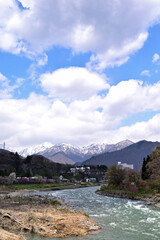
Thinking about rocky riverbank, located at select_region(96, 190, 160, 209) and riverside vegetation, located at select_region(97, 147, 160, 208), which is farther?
riverside vegetation, located at select_region(97, 147, 160, 208)

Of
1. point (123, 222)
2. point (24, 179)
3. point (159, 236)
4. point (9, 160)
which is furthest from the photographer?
point (9, 160)

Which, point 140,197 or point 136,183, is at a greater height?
point 136,183

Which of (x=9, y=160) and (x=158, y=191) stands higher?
(x=9, y=160)

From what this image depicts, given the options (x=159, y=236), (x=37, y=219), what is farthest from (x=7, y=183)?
(x=159, y=236)

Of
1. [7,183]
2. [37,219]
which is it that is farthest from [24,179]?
[37,219]

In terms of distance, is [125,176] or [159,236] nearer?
[159,236]

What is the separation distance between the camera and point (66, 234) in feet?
72.1

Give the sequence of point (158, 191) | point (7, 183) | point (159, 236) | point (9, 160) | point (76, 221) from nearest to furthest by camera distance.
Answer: point (159, 236) → point (76, 221) → point (158, 191) → point (7, 183) → point (9, 160)

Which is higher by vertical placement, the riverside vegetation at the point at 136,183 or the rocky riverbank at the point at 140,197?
the riverside vegetation at the point at 136,183

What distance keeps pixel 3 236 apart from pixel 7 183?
342 feet

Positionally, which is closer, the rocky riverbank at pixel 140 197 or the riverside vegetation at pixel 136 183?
the rocky riverbank at pixel 140 197

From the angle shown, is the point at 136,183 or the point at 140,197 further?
the point at 136,183

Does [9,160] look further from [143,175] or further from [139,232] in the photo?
[139,232]

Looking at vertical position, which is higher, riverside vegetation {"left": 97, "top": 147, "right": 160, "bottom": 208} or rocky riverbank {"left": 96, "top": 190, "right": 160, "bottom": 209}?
riverside vegetation {"left": 97, "top": 147, "right": 160, "bottom": 208}
